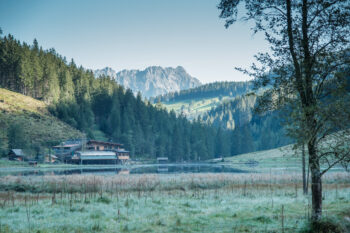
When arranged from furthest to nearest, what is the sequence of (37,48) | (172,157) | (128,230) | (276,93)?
(37,48) < (172,157) < (276,93) < (128,230)

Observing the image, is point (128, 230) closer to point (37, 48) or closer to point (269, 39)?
point (269, 39)

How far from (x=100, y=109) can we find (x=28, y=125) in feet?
144

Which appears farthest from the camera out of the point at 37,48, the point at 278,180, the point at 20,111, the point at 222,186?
the point at 37,48

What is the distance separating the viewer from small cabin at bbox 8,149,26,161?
241ft

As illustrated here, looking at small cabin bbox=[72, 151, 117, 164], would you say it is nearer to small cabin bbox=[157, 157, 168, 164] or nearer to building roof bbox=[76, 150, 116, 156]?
building roof bbox=[76, 150, 116, 156]

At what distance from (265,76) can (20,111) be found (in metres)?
93.0

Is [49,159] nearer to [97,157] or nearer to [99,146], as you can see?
[97,157]

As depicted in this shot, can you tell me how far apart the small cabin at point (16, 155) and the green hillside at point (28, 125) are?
4.52 ft

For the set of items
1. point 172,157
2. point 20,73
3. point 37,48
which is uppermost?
point 37,48

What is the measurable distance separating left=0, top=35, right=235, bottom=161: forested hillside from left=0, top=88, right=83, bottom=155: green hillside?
5.66 meters

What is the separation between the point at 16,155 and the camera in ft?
242

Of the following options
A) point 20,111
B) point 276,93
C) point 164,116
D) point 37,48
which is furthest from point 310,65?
point 37,48

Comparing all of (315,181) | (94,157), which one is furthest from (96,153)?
(315,181)

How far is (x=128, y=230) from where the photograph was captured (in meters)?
10.8
